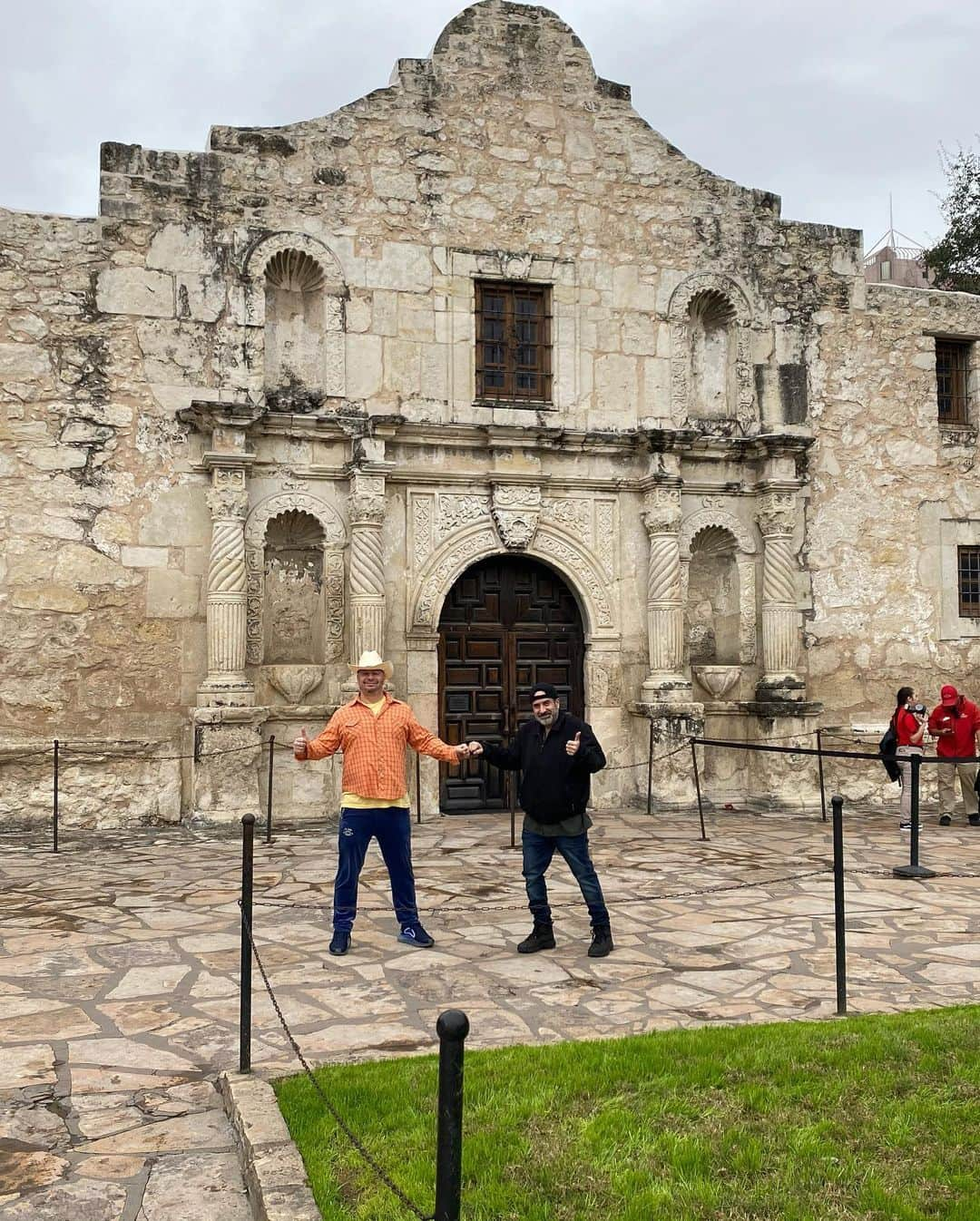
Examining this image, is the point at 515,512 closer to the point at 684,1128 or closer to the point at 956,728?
the point at 956,728

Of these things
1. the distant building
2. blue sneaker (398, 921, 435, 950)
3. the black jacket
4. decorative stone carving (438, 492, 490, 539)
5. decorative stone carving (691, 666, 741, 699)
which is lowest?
blue sneaker (398, 921, 435, 950)

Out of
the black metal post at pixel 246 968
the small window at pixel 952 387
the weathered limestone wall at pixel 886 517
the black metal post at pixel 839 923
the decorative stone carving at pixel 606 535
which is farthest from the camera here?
the small window at pixel 952 387

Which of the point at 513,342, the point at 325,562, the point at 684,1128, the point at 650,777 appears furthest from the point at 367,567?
the point at 684,1128

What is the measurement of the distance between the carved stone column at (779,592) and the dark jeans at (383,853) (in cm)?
690

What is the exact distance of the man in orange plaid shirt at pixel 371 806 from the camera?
6.35m

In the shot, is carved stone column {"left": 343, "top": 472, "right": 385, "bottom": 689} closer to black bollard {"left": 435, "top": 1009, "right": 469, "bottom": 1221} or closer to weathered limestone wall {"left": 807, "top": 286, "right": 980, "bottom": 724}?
weathered limestone wall {"left": 807, "top": 286, "right": 980, "bottom": 724}

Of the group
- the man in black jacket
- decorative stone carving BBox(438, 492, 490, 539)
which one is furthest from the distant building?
the man in black jacket

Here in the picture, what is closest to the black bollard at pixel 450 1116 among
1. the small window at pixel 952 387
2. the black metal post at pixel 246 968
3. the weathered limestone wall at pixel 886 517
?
the black metal post at pixel 246 968

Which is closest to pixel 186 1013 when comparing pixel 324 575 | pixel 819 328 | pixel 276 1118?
pixel 276 1118

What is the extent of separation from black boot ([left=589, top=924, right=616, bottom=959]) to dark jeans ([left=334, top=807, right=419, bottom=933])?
104cm

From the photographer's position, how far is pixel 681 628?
39.7 ft

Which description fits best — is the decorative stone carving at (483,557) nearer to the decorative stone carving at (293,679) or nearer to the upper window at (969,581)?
the decorative stone carving at (293,679)

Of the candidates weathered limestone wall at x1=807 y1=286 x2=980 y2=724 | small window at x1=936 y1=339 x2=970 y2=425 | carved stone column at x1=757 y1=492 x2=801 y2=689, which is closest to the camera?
carved stone column at x1=757 y1=492 x2=801 y2=689

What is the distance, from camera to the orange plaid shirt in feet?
21.0
